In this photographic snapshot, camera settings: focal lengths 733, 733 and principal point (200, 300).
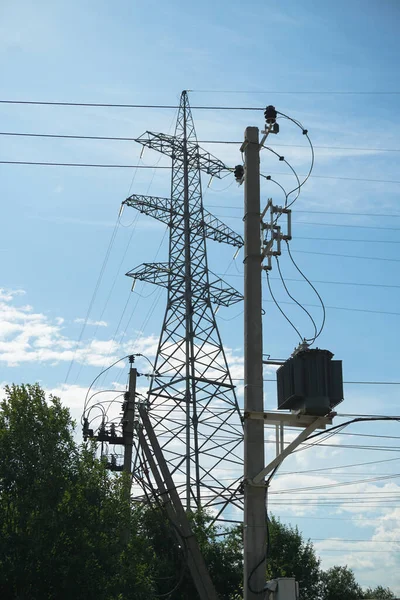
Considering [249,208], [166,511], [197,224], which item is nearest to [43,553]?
[166,511]

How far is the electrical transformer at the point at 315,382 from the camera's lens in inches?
436

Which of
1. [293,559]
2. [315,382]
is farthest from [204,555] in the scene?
[315,382]

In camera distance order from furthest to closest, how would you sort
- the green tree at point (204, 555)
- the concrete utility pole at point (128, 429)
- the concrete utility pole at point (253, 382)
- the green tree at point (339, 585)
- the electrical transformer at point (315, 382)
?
the green tree at point (339, 585), the green tree at point (204, 555), the concrete utility pole at point (128, 429), the electrical transformer at point (315, 382), the concrete utility pole at point (253, 382)

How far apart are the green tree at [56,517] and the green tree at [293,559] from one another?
17.4 m

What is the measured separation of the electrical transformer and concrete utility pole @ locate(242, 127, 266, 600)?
58 centimetres

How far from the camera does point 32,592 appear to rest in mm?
17938

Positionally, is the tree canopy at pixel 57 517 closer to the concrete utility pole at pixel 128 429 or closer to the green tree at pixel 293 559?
the concrete utility pole at pixel 128 429

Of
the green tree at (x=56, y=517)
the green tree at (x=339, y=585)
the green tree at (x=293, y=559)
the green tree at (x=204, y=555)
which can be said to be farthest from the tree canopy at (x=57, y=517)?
the green tree at (x=339, y=585)

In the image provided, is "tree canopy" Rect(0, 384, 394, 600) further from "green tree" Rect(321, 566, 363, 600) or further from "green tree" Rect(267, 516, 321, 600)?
"green tree" Rect(321, 566, 363, 600)

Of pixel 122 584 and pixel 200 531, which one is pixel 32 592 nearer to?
pixel 122 584

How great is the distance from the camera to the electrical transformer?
36.4ft

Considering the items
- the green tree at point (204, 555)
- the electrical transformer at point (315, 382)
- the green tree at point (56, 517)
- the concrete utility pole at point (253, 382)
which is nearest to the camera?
the concrete utility pole at point (253, 382)

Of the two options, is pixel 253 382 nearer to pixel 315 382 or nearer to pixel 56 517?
pixel 315 382

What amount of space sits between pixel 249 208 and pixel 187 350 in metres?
18.0
